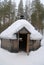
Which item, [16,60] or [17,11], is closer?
[16,60]

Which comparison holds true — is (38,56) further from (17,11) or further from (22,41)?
(17,11)

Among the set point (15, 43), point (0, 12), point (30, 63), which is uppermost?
point (0, 12)

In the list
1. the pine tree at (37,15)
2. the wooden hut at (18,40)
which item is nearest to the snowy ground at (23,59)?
the wooden hut at (18,40)

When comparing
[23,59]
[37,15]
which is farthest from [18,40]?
[37,15]

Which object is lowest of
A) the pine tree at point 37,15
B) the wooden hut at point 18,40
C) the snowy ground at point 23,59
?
the snowy ground at point 23,59

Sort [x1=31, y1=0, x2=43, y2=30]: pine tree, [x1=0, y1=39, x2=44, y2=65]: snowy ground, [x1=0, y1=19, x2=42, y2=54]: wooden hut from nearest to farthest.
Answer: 1. [x1=0, y1=39, x2=44, y2=65]: snowy ground
2. [x1=0, y1=19, x2=42, y2=54]: wooden hut
3. [x1=31, y1=0, x2=43, y2=30]: pine tree

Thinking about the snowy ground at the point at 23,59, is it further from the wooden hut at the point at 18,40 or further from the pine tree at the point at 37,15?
the pine tree at the point at 37,15

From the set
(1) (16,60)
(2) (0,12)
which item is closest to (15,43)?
(1) (16,60)

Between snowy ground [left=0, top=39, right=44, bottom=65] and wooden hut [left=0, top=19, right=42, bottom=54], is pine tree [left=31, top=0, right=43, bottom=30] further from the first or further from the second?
snowy ground [left=0, top=39, right=44, bottom=65]

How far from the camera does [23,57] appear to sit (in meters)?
14.1

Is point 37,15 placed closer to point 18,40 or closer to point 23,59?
point 18,40

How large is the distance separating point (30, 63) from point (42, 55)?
269cm

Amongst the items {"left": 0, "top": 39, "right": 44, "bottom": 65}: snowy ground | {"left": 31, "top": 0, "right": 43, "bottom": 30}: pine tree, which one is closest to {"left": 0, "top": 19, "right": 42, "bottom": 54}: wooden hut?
{"left": 0, "top": 39, "right": 44, "bottom": 65}: snowy ground

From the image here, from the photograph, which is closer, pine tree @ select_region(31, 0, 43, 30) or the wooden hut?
the wooden hut
